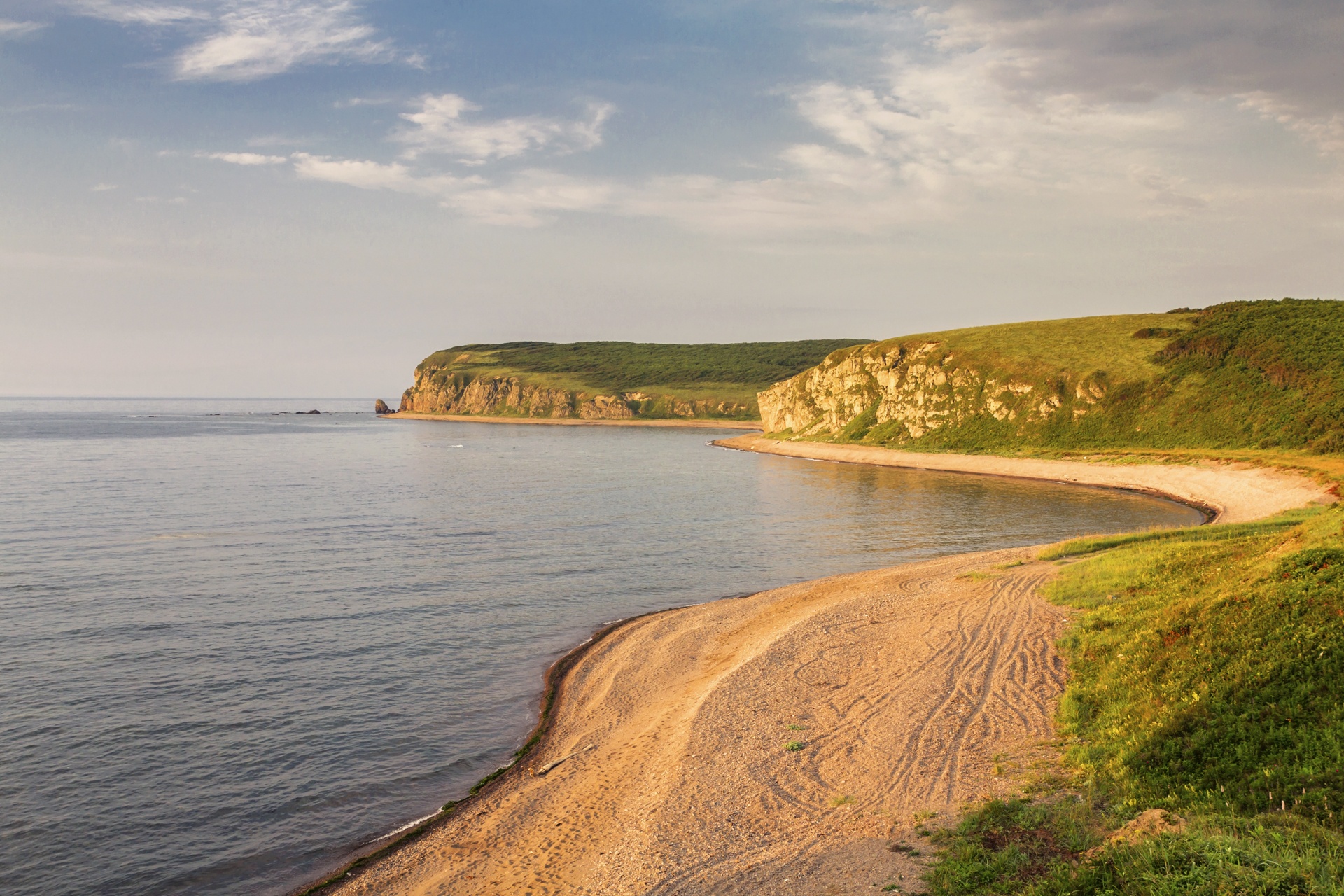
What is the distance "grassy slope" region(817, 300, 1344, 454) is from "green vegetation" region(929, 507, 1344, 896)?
259 feet

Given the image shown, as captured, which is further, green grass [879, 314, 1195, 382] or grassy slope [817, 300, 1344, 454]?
green grass [879, 314, 1195, 382]

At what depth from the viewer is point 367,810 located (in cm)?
1736

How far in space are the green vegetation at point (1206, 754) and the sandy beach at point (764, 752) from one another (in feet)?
3.96

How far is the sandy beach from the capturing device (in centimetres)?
1348

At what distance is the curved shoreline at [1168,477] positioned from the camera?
55.8m

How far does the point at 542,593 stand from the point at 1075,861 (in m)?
27.9

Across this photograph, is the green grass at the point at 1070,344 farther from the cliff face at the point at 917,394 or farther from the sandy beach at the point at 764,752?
the sandy beach at the point at 764,752

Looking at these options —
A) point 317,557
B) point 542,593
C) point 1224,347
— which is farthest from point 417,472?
point 1224,347

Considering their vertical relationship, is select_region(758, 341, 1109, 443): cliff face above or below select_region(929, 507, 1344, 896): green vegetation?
above

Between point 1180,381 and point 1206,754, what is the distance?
357 ft

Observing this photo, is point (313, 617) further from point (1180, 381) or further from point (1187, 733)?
point (1180, 381)

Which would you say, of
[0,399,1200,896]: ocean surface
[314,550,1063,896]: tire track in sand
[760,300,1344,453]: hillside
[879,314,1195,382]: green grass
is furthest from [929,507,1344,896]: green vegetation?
[879,314,1195,382]: green grass

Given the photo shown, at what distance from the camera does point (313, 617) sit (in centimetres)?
3150

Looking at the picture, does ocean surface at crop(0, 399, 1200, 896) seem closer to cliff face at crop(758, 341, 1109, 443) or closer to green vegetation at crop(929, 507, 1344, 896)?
green vegetation at crop(929, 507, 1344, 896)
